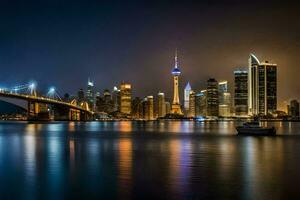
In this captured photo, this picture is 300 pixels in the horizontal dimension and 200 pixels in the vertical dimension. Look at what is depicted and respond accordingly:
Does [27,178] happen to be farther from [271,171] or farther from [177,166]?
[271,171]

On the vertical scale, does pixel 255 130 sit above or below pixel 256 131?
above

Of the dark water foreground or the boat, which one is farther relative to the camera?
the boat

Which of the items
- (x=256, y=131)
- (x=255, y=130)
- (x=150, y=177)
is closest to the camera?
(x=150, y=177)

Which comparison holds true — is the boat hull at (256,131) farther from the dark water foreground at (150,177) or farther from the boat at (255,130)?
the dark water foreground at (150,177)

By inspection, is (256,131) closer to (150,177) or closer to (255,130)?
(255,130)

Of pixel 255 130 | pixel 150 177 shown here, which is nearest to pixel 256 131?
pixel 255 130

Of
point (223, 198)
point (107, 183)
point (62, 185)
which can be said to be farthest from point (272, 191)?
point (62, 185)

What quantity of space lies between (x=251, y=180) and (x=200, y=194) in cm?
429

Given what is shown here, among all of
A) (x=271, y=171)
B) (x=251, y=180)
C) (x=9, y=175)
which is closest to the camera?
(x=251, y=180)

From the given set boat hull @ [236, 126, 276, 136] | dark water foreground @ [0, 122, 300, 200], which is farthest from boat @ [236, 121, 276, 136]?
dark water foreground @ [0, 122, 300, 200]

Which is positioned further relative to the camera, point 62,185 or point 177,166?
point 177,166

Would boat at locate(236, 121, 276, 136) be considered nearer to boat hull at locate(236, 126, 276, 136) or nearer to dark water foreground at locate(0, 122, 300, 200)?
boat hull at locate(236, 126, 276, 136)

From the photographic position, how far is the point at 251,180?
21.3 m

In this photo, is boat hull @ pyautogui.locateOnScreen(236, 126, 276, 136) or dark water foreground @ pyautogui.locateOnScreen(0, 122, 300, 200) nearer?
dark water foreground @ pyautogui.locateOnScreen(0, 122, 300, 200)
